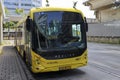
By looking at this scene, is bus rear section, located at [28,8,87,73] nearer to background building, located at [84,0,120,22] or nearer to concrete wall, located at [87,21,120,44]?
concrete wall, located at [87,21,120,44]

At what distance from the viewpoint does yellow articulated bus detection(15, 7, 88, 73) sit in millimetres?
10609

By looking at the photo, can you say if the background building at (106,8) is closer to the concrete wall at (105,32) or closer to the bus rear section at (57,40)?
the concrete wall at (105,32)

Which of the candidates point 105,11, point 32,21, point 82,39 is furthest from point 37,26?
point 105,11

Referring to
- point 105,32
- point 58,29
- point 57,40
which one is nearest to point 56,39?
point 57,40

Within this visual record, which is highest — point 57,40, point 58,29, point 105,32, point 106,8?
point 106,8

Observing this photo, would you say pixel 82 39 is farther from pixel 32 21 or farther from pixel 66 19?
pixel 32 21

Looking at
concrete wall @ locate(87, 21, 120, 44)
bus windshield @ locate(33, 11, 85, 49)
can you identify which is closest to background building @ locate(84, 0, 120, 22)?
concrete wall @ locate(87, 21, 120, 44)

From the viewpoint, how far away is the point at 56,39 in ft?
35.6

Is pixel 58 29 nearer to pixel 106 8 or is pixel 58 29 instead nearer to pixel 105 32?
pixel 105 32

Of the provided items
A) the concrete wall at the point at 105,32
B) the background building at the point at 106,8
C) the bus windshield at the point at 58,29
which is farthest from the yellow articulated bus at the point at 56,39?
the background building at the point at 106,8

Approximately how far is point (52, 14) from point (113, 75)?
336cm

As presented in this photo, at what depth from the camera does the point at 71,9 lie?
11398 mm

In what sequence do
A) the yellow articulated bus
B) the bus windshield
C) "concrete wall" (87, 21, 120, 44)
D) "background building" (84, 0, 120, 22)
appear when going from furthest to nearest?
1. "background building" (84, 0, 120, 22)
2. "concrete wall" (87, 21, 120, 44)
3. the bus windshield
4. the yellow articulated bus

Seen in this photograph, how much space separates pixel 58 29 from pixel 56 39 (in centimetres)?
42
